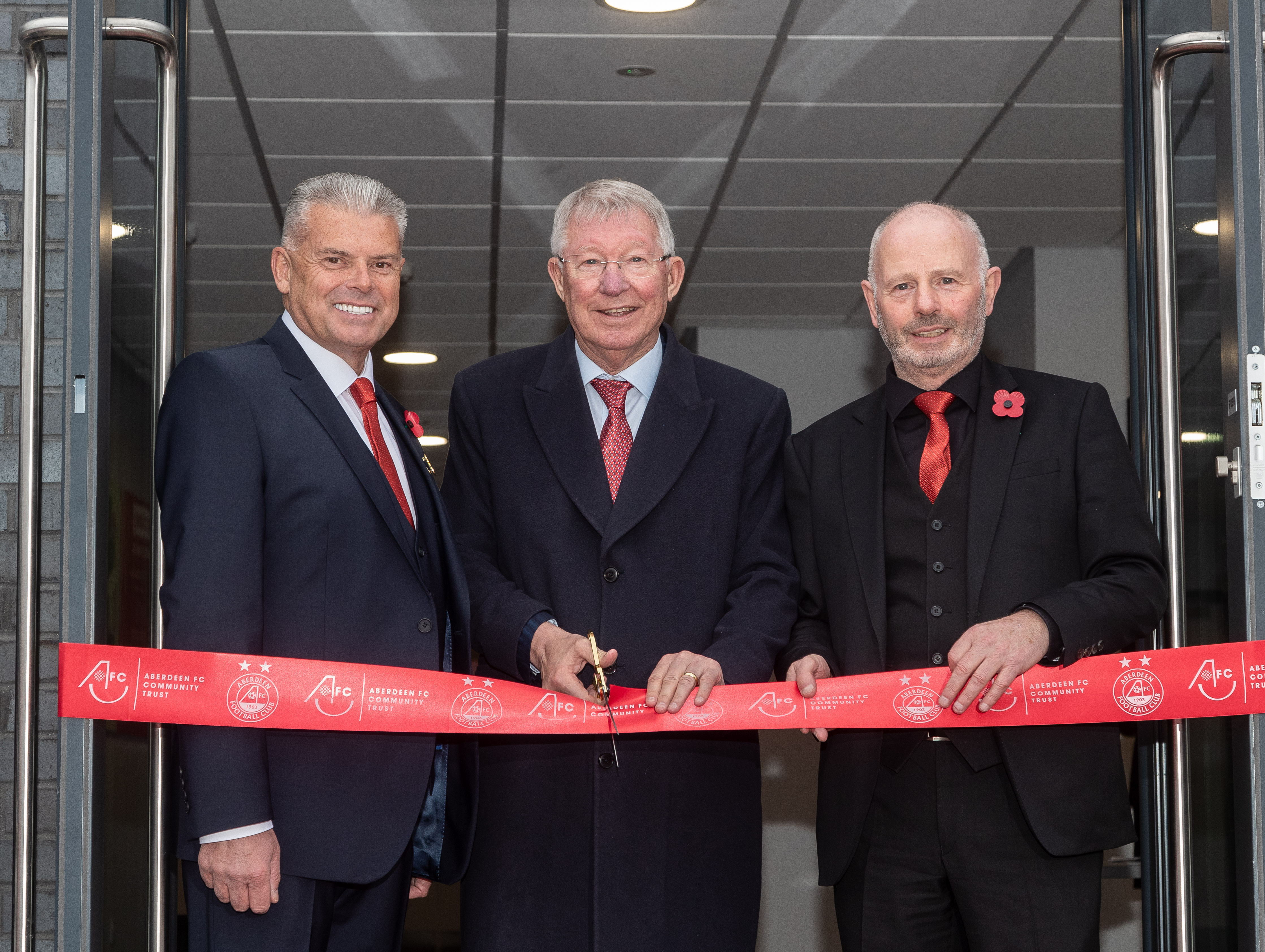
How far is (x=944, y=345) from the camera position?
8.87 ft

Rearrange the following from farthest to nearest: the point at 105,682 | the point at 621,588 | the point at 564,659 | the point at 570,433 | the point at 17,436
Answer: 1. the point at 17,436
2. the point at 570,433
3. the point at 621,588
4. the point at 564,659
5. the point at 105,682

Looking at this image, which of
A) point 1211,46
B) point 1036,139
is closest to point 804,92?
point 1036,139

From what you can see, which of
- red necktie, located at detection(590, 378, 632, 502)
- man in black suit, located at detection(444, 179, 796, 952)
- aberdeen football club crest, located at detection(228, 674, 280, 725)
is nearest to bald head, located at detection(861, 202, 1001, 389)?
man in black suit, located at detection(444, 179, 796, 952)

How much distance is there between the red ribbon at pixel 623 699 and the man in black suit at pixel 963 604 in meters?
0.04

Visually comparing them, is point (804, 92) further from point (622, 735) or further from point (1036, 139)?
point (622, 735)

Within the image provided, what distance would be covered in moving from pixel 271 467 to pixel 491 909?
0.99 m

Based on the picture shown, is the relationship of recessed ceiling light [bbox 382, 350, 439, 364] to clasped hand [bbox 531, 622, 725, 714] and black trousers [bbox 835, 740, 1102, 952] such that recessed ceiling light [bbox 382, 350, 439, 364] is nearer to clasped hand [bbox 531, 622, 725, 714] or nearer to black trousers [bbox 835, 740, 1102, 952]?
clasped hand [bbox 531, 622, 725, 714]

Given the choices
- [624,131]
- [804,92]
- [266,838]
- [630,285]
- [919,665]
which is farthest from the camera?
[624,131]

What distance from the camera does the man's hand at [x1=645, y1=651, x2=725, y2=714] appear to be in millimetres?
2469

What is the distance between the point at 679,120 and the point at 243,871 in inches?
161

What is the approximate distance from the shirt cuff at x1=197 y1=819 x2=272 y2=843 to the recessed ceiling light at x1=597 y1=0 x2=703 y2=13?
10.3ft

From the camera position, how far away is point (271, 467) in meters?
2.42

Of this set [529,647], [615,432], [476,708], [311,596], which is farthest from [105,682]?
[615,432]

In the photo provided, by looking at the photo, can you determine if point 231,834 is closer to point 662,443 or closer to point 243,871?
point 243,871
